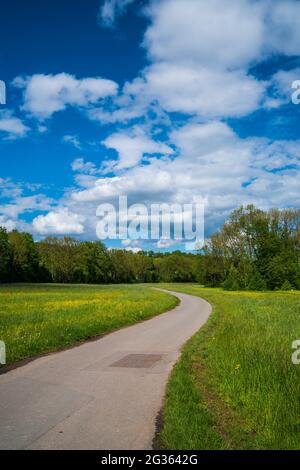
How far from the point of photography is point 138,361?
1101 centimetres

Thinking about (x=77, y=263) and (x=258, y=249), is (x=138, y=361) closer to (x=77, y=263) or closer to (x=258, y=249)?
(x=258, y=249)

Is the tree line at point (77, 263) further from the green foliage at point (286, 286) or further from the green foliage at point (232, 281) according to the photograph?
the green foliage at point (286, 286)

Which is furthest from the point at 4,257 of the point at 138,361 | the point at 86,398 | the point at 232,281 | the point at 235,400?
the point at 235,400

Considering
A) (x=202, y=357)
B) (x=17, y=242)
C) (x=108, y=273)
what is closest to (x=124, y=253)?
(x=108, y=273)

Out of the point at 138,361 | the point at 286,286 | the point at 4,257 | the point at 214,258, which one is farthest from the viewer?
the point at 4,257

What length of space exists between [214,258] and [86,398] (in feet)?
271

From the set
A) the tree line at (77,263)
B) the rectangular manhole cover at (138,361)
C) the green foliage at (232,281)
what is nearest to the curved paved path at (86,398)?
the rectangular manhole cover at (138,361)

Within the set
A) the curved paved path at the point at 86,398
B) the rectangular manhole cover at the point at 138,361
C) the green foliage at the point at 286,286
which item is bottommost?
the green foliage at the point at 286,286

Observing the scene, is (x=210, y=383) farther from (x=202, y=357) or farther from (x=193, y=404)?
(x=202, y=357)

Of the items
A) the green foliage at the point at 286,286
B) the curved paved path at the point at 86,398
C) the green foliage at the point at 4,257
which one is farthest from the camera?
the green foliage at the point at 4,257

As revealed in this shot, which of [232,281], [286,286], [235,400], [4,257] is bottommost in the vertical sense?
[286,286]

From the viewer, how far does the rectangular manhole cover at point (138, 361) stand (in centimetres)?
1047

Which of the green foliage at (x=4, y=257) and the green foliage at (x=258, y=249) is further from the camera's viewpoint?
the green foliage at (x=4, y=257)

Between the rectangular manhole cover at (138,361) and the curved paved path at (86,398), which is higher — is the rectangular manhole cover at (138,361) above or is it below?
below
